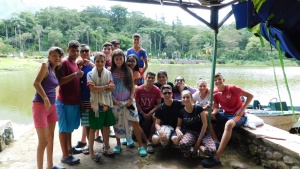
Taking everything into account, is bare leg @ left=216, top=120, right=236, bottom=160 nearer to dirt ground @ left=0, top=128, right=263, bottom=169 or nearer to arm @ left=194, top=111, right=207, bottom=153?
dirt ground @ left=0, top=128, right=263, bottom=169

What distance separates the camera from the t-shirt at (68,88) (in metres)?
2.62

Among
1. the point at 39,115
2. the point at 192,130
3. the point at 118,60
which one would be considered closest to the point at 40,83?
the point at 39,115

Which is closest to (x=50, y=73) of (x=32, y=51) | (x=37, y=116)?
(x=37, y=116)

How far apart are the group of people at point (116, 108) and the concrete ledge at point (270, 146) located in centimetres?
24

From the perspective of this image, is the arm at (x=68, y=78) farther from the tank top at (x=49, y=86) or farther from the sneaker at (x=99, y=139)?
the sneaker at (x=99, y=139)

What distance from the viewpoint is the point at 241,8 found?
182 cm

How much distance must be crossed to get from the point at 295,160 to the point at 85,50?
2.59 metres

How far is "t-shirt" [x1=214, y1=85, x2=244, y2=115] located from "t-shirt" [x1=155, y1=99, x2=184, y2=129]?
1.91 feet

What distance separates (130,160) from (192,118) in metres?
0.91

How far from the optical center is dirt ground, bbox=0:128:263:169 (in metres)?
2.73

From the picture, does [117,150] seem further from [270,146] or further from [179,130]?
[270,146]

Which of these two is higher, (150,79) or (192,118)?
(150,79)

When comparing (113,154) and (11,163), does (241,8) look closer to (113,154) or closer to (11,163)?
(113,154)

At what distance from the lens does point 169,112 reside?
3.11m
